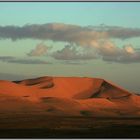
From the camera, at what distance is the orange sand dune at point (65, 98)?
12.3m

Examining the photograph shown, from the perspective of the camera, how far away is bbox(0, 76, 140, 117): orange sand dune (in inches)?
483

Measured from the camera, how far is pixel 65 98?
40.4 ft

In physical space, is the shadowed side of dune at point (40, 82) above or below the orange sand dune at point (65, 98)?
above

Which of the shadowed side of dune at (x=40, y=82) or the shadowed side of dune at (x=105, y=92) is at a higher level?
the shadowed side of dune at (x=40, y=82)

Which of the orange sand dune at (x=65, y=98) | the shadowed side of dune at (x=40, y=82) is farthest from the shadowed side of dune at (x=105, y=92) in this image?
the shadowed side of dune at (x=40, y=82)

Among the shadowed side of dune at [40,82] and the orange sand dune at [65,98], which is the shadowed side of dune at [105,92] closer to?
the orange sand dune at [65,98]

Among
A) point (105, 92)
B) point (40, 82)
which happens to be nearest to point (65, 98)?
point (40, 82)

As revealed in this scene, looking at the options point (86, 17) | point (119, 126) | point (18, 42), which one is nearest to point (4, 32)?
point (18, 42)

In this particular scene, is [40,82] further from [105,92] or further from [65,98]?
[105,92]

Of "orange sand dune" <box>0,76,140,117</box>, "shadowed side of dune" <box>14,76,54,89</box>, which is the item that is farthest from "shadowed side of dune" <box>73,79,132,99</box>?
"shadowed side of dune" <box>14,76,54,89</box>

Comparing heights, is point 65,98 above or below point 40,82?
below

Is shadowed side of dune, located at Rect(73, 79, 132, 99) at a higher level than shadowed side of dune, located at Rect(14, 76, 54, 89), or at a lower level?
lower

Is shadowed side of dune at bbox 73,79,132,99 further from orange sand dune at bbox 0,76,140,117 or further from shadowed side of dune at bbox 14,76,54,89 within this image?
shadowed side of dune at bbox 14,76,54,89

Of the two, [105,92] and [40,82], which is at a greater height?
[40,82]
